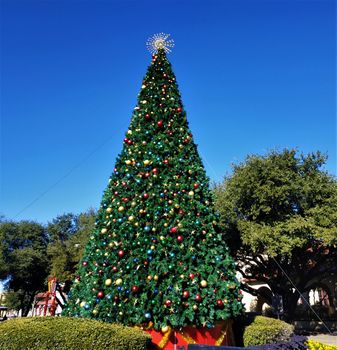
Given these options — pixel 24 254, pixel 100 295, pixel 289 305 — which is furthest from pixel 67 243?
pixel 100 295

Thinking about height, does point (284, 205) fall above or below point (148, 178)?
above

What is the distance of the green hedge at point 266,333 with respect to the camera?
263 inches

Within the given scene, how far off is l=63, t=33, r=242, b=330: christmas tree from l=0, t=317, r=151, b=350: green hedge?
1.00 meters

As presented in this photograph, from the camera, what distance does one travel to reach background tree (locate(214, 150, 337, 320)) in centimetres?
1573

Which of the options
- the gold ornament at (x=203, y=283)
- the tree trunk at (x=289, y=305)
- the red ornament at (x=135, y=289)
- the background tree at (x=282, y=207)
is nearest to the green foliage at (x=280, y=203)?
the background tree at (x=282, y=207)

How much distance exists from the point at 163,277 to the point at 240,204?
472 inches

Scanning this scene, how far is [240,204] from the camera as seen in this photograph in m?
17.6

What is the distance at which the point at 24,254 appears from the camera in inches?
1314

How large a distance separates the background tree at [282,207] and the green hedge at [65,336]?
11836mm

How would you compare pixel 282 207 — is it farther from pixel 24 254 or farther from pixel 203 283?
pixel 24 254

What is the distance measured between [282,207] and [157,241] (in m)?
12.1

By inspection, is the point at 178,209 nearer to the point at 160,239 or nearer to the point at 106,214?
the point at 160,239

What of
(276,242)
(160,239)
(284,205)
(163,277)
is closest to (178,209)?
(160,239)

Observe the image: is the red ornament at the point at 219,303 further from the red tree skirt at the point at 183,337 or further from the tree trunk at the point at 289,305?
the tree trunk at the point at 289,305
